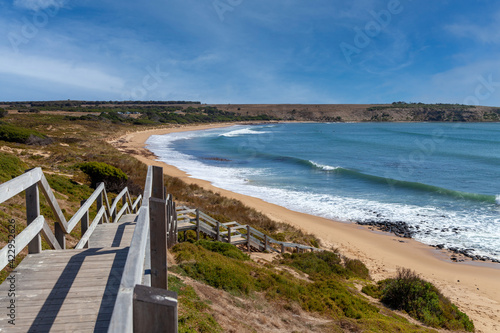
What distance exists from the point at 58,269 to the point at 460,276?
15008 mm

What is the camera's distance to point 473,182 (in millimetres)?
30766

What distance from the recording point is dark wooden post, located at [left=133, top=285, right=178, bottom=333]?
1428mm

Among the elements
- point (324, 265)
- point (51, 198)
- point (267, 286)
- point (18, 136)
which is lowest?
point (324, 265)

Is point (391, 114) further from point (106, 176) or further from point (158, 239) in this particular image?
point (158, 239)

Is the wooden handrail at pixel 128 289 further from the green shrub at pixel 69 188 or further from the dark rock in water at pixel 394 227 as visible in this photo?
the dark rock in water at pixel 394 227

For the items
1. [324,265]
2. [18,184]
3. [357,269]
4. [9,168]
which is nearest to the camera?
[18,184]

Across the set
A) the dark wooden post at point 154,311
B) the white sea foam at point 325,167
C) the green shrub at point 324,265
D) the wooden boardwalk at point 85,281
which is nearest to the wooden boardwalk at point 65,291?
the wooden boardwalk at point 85,281

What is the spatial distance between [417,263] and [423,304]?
5741 millimetres

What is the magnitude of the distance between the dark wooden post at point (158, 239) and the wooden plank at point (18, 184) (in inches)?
55.9

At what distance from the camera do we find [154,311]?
1444 mm

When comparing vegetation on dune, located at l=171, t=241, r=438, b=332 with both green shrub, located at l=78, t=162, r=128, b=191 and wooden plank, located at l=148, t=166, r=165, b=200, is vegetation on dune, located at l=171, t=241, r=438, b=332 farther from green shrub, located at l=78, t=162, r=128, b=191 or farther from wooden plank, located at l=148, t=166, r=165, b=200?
green shrub, located at l=78, t=162, r=128, b=191

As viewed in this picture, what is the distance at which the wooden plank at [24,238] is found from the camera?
299cm

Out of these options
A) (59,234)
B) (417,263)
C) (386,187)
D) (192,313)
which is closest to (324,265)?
(417,263)

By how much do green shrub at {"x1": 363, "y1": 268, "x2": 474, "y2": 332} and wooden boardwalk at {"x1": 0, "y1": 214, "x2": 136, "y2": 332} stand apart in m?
8.70
